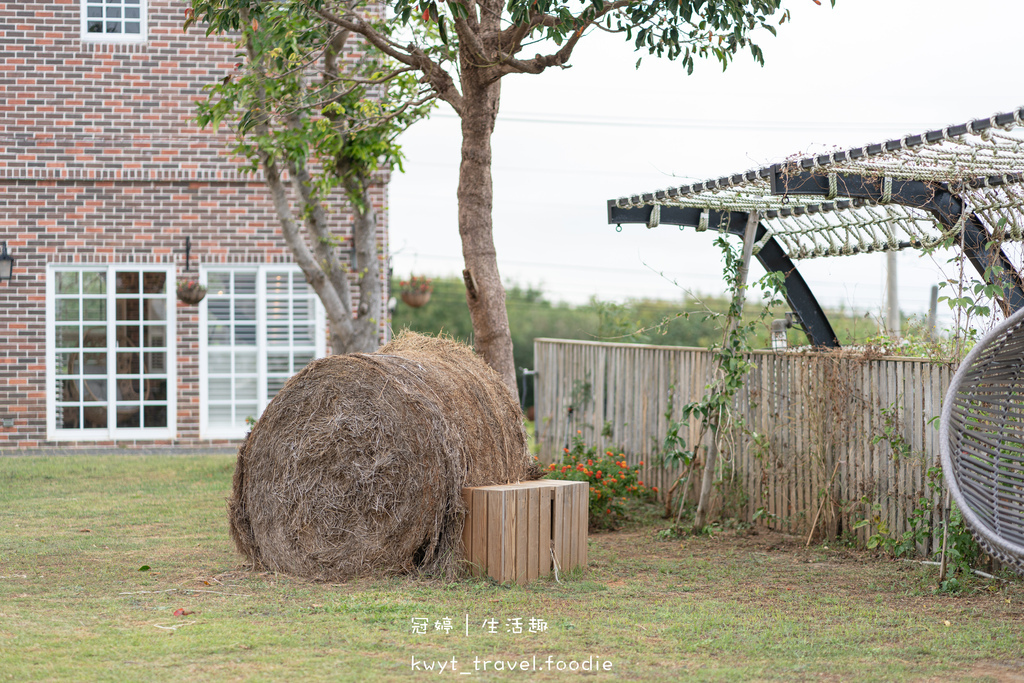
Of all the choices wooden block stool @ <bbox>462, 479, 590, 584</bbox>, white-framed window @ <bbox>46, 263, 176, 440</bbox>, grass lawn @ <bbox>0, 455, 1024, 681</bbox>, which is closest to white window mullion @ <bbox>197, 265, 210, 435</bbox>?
white-framed window @ <bbox>46, 263, 176, 440</bbox>

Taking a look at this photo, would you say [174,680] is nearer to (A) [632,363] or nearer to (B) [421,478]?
(B) [421,478]

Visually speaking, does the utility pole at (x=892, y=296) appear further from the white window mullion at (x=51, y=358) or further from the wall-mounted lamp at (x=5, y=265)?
the wall-mounted lamp at (x=5, y=265)

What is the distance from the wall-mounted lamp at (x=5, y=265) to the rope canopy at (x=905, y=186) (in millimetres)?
8645

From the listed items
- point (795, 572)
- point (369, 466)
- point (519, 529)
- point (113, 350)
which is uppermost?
point (113, 350)

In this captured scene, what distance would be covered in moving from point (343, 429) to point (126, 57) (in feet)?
29.9

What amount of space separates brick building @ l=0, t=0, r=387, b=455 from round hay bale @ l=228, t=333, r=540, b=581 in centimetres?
681

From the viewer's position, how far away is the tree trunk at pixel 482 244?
7.50 metres

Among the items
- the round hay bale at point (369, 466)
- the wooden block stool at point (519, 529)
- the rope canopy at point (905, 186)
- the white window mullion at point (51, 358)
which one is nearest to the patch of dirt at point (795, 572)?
the wooden block stool at point (519, 529)

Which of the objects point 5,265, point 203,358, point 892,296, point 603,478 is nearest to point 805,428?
point 603,478

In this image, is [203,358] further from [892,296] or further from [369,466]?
[892,296]

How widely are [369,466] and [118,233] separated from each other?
847cm

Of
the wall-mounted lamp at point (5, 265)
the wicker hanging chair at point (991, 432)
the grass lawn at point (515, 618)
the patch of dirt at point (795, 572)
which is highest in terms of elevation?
the wall-mounted lamp at point (5, 265)

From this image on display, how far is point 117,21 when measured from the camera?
42.3 feet

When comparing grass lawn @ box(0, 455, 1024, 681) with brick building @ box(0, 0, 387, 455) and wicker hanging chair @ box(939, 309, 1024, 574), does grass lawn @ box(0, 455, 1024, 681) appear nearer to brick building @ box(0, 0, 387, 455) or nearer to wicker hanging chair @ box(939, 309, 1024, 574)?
wicker hanging chair @ box(939, 309, 1024, 574)
